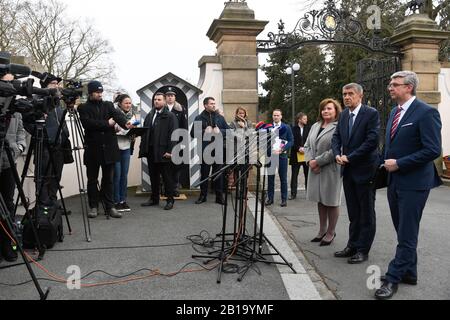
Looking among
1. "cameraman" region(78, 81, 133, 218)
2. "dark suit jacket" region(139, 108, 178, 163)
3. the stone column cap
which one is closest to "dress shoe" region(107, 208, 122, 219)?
"cameraman" region(78, 81, 133, 218)

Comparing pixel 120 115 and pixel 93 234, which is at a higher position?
pixel 120 115

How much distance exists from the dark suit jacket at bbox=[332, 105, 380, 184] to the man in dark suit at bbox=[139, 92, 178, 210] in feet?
12.2

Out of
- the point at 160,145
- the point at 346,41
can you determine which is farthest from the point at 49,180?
the point at 346,41

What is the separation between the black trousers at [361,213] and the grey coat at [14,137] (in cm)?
364

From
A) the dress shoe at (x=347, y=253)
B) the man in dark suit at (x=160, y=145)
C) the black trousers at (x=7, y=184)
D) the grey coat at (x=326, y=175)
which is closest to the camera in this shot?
the black trousers at (x=7, y=184)

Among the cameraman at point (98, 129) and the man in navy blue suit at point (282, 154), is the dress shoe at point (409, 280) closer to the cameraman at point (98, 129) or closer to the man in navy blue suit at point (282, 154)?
the man in navy blue suit at point (282, 154)

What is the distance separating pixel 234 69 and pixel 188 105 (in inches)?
53.0

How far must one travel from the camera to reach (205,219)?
6.83 metres

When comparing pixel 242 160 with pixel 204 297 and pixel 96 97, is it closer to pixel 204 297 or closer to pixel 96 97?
pixel 204 297

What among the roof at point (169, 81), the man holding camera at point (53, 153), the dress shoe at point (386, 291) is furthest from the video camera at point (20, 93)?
the roof at point (169, 81)

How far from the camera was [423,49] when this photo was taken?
10.9 metres

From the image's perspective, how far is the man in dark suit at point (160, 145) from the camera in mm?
7695

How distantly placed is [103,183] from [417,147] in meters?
4.75
